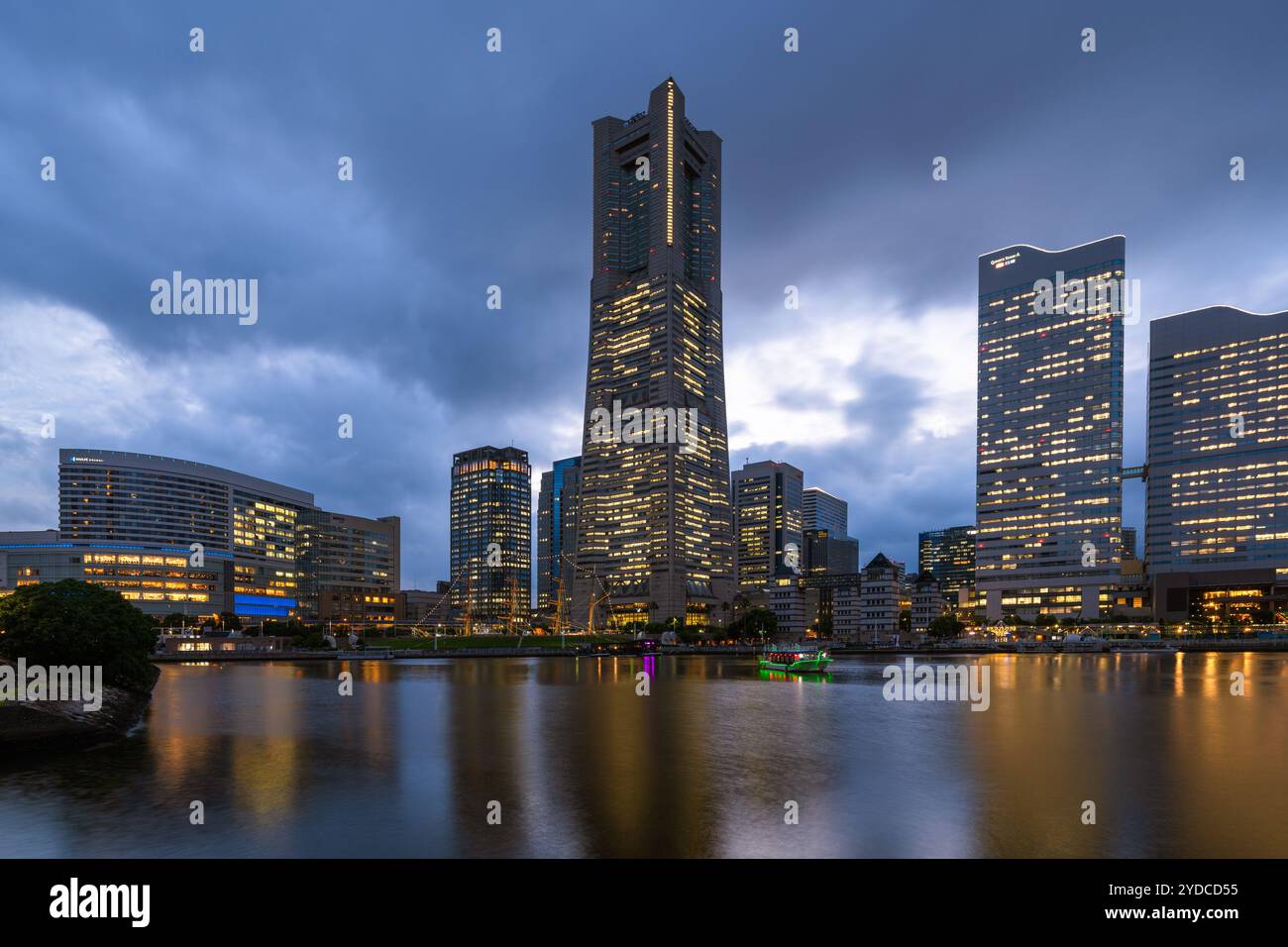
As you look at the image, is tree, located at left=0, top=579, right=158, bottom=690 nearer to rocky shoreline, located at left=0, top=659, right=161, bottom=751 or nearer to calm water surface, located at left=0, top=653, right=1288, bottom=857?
rocky shoreline, located at left=0, top=659, right=161, bottom=751

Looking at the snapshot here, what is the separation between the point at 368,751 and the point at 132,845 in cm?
1874

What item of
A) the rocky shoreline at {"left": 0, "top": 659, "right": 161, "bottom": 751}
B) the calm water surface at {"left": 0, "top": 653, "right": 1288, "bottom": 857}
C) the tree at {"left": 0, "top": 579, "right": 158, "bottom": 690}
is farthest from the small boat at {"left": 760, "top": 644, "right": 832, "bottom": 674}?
the rocky shoreline at {"left": 0, "top": 659, "right": 161, "bottom": 751}

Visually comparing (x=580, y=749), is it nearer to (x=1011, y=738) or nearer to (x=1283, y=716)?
(x=1011, y=738)

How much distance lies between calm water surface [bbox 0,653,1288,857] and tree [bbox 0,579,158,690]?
6.45 m

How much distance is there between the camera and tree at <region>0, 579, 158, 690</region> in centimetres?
5206

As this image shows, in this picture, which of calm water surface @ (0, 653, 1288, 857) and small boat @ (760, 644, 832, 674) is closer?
calm water surface @ (0, 653, 1288, 857)

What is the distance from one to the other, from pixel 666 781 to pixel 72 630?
1897 inches

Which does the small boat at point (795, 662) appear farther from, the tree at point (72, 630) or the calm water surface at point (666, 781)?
the tree at point (72, 630)

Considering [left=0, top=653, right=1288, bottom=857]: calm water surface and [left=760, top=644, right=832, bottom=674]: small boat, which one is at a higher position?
[left=0, top=653, right=1288, bottom=857]: calm water surface

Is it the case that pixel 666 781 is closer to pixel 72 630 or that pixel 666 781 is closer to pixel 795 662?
pixel 72 630

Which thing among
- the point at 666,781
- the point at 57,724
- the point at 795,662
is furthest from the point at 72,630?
the point at 795,662

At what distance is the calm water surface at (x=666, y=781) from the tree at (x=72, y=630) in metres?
6.45

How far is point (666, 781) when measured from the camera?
119ft
